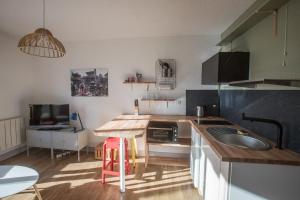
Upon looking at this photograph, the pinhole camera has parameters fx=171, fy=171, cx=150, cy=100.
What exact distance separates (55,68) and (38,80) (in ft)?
1.65

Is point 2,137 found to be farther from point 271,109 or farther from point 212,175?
point 271,109

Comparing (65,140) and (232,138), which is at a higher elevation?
(232,138)

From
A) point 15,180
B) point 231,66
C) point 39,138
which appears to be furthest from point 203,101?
→ point 39,138

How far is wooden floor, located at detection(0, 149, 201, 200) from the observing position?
2197 millimetres

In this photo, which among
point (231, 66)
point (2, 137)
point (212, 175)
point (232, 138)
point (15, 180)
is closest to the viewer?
point (212, 175)

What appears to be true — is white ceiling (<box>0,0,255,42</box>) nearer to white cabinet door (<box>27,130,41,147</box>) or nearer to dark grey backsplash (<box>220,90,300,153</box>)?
dark grey backsplash (<box>220,90,300,153</box>)

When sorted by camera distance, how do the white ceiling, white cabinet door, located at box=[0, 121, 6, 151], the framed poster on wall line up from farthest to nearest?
the framed poster on wall, white cabinet door, located at box=[0, 121, 6, 151], the white ceiling

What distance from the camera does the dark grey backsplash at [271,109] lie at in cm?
133

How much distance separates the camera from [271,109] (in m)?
1.64

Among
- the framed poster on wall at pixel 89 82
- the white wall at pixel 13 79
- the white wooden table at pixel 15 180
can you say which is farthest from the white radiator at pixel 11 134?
the white wooden table at pixel 15 180

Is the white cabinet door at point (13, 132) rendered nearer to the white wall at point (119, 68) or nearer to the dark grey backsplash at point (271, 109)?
the white wall at point (119, 68)

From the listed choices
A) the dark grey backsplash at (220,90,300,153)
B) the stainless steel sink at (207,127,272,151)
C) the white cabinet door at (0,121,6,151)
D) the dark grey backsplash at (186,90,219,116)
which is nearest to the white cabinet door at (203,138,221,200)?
the stainless steel sink at (207,127,272,151)

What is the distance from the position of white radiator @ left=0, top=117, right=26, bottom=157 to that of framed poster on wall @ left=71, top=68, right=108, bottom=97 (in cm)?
118

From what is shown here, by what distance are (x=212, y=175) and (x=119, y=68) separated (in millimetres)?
2579
